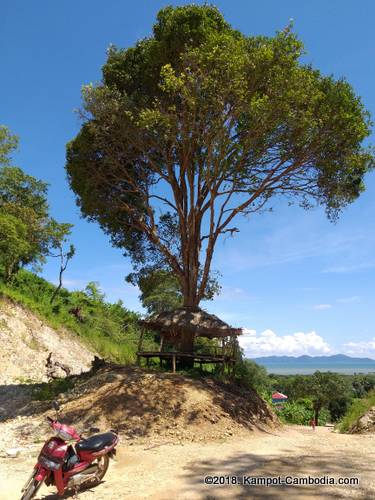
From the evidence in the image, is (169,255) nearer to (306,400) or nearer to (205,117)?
(205,117)

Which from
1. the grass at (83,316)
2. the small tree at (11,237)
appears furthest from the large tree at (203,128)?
the grass at (83,316)

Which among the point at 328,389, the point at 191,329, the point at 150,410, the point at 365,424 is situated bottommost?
the point at 328,389

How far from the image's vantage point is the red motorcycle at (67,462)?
6117 mm

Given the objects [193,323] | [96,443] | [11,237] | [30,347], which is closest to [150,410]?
[193,323]

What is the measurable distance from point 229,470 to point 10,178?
26.1 meters

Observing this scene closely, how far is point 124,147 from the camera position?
16.6 metres

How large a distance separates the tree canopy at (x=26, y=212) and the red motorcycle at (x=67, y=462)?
1875cm

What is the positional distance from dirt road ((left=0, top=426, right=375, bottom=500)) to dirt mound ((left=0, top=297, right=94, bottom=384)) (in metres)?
9.52

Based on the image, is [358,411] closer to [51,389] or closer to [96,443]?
[51,389]

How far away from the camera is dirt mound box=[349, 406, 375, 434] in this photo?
1448 cm

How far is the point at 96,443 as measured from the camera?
22.4 ft

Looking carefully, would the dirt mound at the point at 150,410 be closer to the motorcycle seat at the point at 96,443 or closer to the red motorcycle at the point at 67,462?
the motorcycle seat at the point at 96,443

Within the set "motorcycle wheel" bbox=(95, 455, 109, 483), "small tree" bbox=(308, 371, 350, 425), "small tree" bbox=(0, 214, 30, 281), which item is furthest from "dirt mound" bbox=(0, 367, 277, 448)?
"small tree" bbox=(308, 371, 350, 425)

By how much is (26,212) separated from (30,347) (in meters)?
9.50
